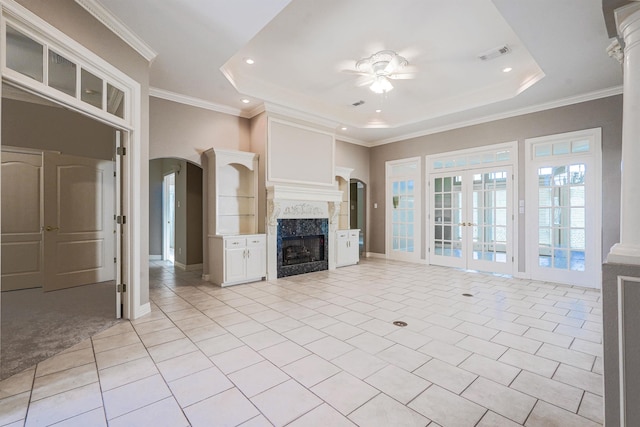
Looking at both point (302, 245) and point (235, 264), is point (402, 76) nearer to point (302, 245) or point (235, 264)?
point (302, 245)

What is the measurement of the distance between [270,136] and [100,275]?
153 inches

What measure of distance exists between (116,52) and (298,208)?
11.7 feet

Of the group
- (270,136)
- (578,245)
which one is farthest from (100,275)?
(578,245)

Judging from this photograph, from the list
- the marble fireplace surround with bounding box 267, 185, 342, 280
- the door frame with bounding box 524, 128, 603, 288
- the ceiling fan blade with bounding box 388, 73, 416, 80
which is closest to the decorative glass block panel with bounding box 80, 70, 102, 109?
the marble fireplace surround with bounding box 267, 185, 342, 280

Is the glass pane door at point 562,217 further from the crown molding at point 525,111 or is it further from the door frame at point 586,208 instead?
the crown molding at point 525,111

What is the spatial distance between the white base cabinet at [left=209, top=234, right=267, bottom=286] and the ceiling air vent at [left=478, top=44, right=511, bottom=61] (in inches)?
171

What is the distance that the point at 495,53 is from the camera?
3910mm

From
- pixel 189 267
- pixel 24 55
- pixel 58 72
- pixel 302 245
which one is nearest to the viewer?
pixel 24 55

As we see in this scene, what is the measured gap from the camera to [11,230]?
15.0ft

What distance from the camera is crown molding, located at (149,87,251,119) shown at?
185 inches

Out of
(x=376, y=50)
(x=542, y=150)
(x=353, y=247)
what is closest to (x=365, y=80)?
(x=376, y=50)

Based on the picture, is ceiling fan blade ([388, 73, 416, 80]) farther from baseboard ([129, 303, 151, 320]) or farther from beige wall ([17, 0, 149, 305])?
baseboard ([129, 303, 151, 320])

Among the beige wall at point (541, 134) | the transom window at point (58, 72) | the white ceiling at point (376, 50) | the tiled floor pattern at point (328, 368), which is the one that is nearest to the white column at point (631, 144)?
the tiled floor pattern at point (328, 368)

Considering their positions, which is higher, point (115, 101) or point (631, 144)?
point (115, 101)
